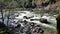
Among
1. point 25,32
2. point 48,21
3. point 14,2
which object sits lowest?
point 25,32

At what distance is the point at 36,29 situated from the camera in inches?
84.3

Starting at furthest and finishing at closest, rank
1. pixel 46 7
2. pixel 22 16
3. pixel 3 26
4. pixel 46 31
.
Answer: pixel 3 26
pixel 22 16
pixel 46 7
pixel 46 31

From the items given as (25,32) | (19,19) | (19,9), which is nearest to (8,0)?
(19,9)

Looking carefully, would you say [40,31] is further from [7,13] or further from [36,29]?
[7,13]

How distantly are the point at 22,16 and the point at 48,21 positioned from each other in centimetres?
60

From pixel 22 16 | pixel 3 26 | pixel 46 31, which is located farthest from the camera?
pixel 3 26

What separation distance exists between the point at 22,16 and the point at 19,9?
169mm

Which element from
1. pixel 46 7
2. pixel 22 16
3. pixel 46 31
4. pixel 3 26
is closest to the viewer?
pixel 46 31

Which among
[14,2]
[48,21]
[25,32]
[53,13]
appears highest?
[14,2]

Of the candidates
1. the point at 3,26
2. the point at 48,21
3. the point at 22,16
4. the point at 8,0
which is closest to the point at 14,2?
the point at 8,0

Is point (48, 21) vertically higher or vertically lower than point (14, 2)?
lower

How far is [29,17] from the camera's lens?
2.32 meters

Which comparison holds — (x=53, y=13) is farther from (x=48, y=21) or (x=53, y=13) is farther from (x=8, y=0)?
(x=8, y=0)

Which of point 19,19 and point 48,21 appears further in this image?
point 19,19
